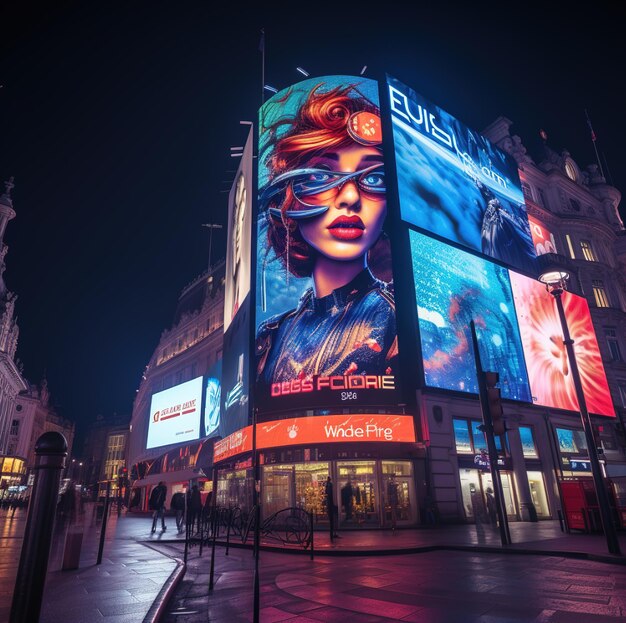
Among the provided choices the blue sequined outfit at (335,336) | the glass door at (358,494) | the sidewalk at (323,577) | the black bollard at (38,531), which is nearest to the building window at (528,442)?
the blue sequined outfit at (335,336)

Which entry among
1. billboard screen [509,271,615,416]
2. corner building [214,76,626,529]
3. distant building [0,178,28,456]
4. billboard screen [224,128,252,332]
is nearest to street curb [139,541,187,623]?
corner building [214,76,626,529]

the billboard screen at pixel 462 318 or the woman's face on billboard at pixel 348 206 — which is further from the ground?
the woman's face on billboard at pixel 348 206

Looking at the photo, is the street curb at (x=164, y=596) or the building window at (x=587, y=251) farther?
the building window at (x=587, y=251)

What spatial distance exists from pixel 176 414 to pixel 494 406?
40142 millimetres

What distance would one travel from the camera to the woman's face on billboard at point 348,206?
1029 inches

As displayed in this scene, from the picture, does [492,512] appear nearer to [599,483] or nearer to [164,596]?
[599,483]

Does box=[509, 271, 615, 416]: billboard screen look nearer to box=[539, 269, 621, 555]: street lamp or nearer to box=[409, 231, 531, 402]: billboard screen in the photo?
box=[409, 231, 531, 402]: billboard screen

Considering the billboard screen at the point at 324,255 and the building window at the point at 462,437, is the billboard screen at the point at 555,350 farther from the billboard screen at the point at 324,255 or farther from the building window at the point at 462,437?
the billboard screen at the point at 324,255

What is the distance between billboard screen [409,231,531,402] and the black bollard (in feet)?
71.6

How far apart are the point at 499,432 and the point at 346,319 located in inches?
481

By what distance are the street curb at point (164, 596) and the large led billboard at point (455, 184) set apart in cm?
2331

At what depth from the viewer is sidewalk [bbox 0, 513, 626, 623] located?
5.68 metres

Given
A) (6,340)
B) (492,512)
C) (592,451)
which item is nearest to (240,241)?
(492,512)

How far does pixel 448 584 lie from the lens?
733cm
